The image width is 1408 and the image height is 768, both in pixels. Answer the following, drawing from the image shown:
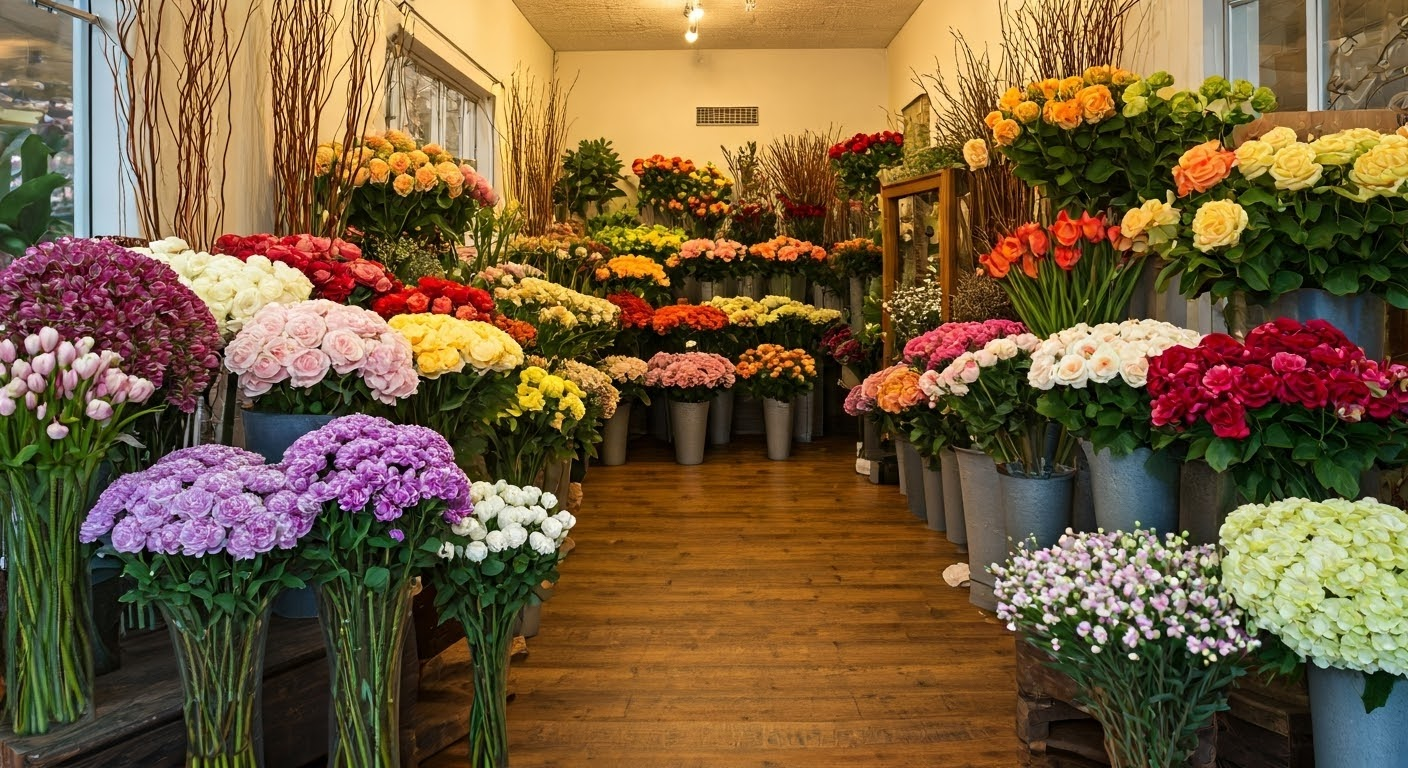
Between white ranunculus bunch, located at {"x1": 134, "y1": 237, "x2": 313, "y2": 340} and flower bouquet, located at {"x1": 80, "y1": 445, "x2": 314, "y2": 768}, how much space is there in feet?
1.59

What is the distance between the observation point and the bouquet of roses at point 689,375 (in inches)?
230

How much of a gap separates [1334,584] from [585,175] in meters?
6.44

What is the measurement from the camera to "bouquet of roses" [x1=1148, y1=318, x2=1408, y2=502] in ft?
5.55

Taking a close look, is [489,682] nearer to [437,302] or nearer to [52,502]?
[52,502]

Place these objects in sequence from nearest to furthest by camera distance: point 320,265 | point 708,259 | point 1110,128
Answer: point 320,265
point 1110,128
point 708,259

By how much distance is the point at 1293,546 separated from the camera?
4.95 feet

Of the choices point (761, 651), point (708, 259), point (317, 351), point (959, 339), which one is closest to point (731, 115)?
point (708, 259)

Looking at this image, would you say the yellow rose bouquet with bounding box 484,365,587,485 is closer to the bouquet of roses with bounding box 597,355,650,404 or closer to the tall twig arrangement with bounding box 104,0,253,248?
the tall twig arrangement with bounding box 104,0,253,248

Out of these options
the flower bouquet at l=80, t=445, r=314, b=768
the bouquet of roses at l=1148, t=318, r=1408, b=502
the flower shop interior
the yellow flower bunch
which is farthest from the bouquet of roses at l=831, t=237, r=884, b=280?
the flower bouquet at l=80, t=445, r=314, b=768

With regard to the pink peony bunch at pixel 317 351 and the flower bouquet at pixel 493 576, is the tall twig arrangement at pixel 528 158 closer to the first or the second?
the pink peony bunch at pixel 317 351

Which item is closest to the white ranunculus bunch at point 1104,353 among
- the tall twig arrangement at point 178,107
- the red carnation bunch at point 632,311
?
the tall twig arrangement at point 178,107

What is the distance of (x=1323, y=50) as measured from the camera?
2.75 m

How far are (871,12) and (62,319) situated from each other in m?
6.38

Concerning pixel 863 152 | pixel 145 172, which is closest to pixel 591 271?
pixel 863 152
